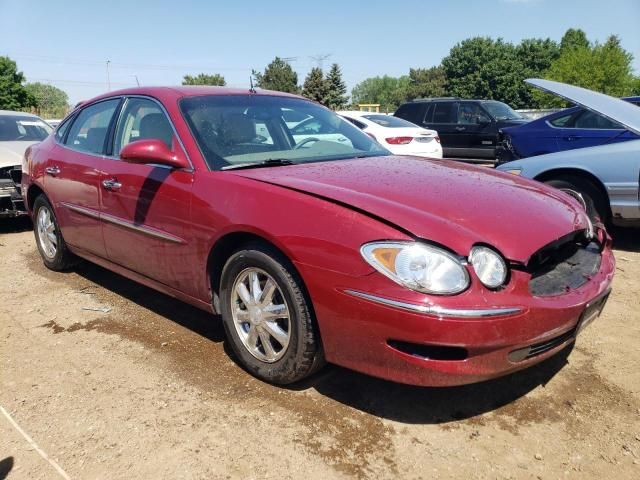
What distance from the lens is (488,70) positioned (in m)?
67.5

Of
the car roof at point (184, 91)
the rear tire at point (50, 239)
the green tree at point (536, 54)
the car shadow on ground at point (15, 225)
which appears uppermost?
the green tree at point (536, 54)

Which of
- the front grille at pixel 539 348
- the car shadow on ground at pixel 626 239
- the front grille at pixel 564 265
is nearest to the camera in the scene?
the front grille at pixel 539 348

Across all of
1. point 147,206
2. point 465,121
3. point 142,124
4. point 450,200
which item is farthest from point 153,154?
point 465,121

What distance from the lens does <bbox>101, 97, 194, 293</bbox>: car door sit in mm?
3092

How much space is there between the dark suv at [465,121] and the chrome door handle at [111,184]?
10848 millimetres

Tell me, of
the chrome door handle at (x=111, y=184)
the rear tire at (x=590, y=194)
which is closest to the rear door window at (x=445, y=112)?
the rear tire at (x=590, y=194)

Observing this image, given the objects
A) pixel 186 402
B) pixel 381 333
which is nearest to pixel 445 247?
pixel 381 333

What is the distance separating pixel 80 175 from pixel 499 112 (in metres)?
11.4

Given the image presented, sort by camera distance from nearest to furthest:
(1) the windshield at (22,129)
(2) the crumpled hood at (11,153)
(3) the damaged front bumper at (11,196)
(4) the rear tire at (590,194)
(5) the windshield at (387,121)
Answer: (4) the rear tire at (590,194), (3) the damaged front bumper at (11,196), (2) the crumpled hood at (11,153), (1) the windshield at (22,129), (5) the windshield at (387,121)

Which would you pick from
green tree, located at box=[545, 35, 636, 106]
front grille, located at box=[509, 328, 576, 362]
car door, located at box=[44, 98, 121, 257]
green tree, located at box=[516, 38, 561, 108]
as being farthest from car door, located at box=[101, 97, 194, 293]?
green tree, located at box=[516, 38, 561, 108]

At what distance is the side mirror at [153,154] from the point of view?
3.00m

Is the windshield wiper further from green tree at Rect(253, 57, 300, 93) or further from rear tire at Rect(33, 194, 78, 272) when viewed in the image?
green tree at Rect(253, 57, 300, 93)

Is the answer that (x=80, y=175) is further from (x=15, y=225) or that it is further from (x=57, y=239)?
(x=15, y=225)

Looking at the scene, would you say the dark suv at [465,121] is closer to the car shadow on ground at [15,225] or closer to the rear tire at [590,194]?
the rear tire at [590,194]
